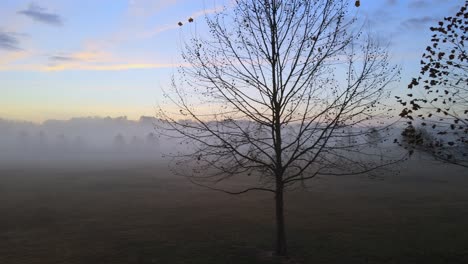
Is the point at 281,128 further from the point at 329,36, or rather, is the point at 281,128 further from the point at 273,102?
the point at 329,36

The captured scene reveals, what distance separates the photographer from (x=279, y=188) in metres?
15.1

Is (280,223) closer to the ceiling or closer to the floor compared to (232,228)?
closer to the ceiling

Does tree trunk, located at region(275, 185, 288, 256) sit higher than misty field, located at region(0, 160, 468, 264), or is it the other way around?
tree trunk, located at region(275, 185, 288, 256)

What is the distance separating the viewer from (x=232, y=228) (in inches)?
938

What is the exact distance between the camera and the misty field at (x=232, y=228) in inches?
687

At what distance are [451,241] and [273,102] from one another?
12381mm

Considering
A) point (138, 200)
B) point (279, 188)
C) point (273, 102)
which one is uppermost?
point (273, 102)

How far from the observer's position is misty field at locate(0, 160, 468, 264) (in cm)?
1744

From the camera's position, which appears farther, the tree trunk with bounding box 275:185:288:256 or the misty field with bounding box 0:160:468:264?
the misty field with bounding box 0:160:468:264

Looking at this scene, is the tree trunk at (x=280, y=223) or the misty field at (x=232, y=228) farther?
the misty field at (x=232, y=228)

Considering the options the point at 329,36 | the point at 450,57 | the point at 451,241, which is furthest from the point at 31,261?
the point at 451,241

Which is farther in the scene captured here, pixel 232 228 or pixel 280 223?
pixel 232 228

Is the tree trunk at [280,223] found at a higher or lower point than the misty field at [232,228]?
higher

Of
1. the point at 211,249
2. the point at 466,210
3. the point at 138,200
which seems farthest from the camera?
the point at 138,200
